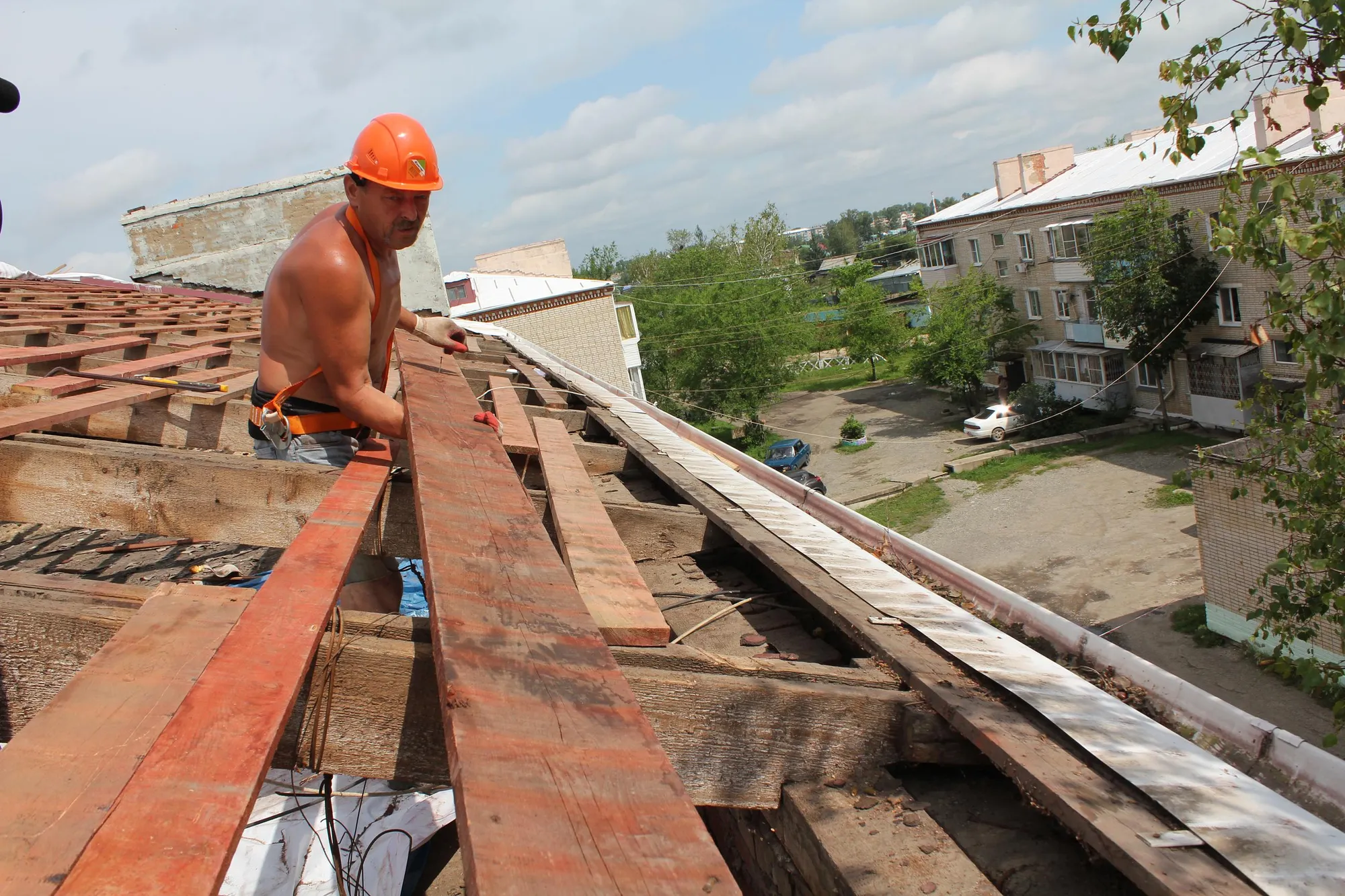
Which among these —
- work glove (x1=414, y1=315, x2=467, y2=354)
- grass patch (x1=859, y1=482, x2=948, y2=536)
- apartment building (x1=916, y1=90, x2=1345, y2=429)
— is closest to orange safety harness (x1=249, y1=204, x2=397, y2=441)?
work glove (x1=414, y1=315, x2=467, y2=354)

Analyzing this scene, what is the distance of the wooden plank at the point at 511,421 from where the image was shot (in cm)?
423

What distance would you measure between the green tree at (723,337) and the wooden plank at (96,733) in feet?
139

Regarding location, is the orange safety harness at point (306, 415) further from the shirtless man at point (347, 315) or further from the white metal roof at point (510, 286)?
the white metal roof at point (510, 286)

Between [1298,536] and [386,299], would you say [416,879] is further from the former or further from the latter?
[1298,536]

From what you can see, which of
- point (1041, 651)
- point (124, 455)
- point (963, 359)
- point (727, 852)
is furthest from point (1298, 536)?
point (963, 359)

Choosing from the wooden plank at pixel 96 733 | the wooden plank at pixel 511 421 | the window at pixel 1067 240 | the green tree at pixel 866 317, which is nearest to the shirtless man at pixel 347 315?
the wooden plank at pixel 511 421

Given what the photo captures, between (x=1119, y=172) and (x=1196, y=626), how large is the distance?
23096 mm

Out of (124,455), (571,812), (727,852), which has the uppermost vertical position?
(124,455)

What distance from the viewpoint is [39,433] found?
421cm

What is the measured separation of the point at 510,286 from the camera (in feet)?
135

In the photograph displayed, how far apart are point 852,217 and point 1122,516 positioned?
152m

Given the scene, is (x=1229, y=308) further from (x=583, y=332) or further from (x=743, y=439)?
(x=743, y=439)

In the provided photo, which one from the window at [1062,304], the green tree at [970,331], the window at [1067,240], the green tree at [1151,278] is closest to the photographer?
the green tree at [1151,278]

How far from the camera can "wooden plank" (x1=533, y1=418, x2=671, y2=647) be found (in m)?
2.25
